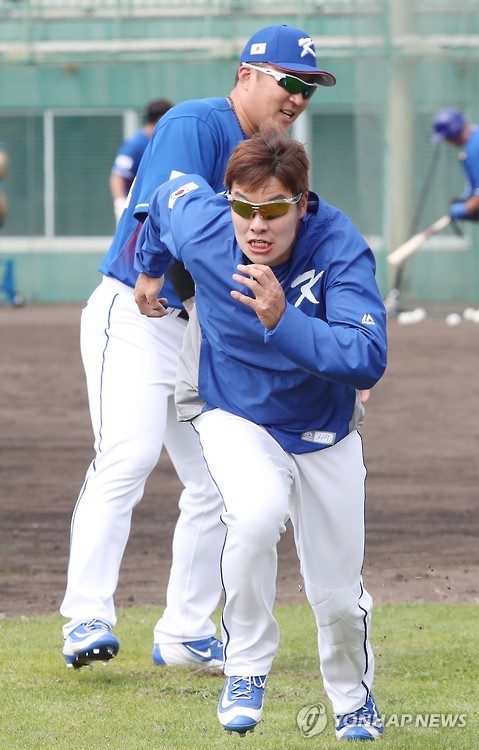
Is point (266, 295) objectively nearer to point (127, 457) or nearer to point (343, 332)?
point (343, 332)

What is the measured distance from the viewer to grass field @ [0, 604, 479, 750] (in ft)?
13.2

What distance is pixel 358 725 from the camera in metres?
3.95

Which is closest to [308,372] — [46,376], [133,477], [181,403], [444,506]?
[181,403]

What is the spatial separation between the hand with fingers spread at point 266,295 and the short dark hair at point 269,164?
1.02ft

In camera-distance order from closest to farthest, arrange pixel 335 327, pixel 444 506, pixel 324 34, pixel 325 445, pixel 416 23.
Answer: pixel 335 327 < pixel 325 445 < pixel 444 506 < pixel 416 23 < pixel 324 34

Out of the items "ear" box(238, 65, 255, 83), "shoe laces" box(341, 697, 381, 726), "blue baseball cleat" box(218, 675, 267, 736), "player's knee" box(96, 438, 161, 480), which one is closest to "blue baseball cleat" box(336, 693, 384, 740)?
"shoe laces" box(341, 697, 381, 726)

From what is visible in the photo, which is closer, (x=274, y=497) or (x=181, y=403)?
(x=274, y=497)

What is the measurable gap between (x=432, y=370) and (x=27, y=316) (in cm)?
773

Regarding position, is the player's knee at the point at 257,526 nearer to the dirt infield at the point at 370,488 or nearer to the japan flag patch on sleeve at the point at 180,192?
the japan flag patch on sleeve at the point at 180,192

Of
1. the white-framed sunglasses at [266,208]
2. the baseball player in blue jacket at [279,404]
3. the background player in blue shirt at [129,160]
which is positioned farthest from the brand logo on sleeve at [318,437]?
the background player in blue shirt at [129,160]

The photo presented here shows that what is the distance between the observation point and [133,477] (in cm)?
472

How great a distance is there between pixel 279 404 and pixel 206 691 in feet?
4.50

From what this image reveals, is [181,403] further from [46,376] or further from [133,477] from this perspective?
[46,376]

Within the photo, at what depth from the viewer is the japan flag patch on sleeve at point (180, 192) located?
13.5 ft
